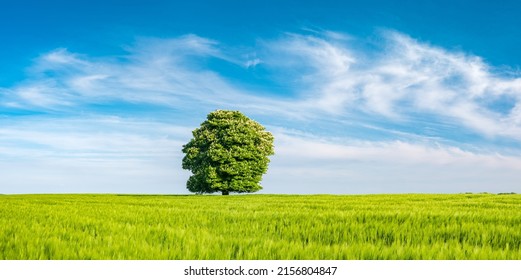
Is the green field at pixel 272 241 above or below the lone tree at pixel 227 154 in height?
below

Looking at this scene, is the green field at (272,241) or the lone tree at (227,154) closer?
the green field at (272,241)

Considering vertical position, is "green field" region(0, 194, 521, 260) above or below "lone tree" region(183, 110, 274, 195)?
below

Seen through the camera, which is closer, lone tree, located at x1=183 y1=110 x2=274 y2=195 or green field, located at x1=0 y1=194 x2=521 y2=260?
green field, located at x1=0 y1=194 x2=521 y2=260

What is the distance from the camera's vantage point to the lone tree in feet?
140

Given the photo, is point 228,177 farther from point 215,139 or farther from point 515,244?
point 515,244

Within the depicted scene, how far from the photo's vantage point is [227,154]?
4288 cm

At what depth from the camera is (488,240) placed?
7992mm

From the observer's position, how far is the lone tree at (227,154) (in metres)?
42.8

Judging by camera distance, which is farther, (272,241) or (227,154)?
(227,154)

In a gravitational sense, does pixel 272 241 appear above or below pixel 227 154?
below

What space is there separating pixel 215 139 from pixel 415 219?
34.7 metres
